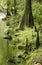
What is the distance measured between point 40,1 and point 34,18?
522 centimetres

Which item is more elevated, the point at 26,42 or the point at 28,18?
the point at 28,18

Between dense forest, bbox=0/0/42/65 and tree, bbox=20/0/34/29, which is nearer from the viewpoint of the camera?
dense forest, bbox=0/0/42/65

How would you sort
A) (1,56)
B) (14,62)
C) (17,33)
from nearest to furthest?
(14,62), (1,56), (17,33)

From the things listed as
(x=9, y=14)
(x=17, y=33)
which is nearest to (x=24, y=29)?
(x=17, y=33)

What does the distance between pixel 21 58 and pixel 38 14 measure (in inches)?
355

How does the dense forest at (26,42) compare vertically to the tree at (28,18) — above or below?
below

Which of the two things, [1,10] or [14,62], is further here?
[1,10]

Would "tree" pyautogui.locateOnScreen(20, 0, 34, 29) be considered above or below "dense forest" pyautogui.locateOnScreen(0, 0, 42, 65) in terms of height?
above

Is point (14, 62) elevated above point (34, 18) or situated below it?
below

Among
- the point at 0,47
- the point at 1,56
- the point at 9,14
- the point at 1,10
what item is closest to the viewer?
the point at 1,56

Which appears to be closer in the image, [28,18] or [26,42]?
[26,42]

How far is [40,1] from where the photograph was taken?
25438 mm

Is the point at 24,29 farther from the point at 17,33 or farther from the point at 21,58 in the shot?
the point at 21,58

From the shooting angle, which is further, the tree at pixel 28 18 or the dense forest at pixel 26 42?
the tree at pixel 28 18
